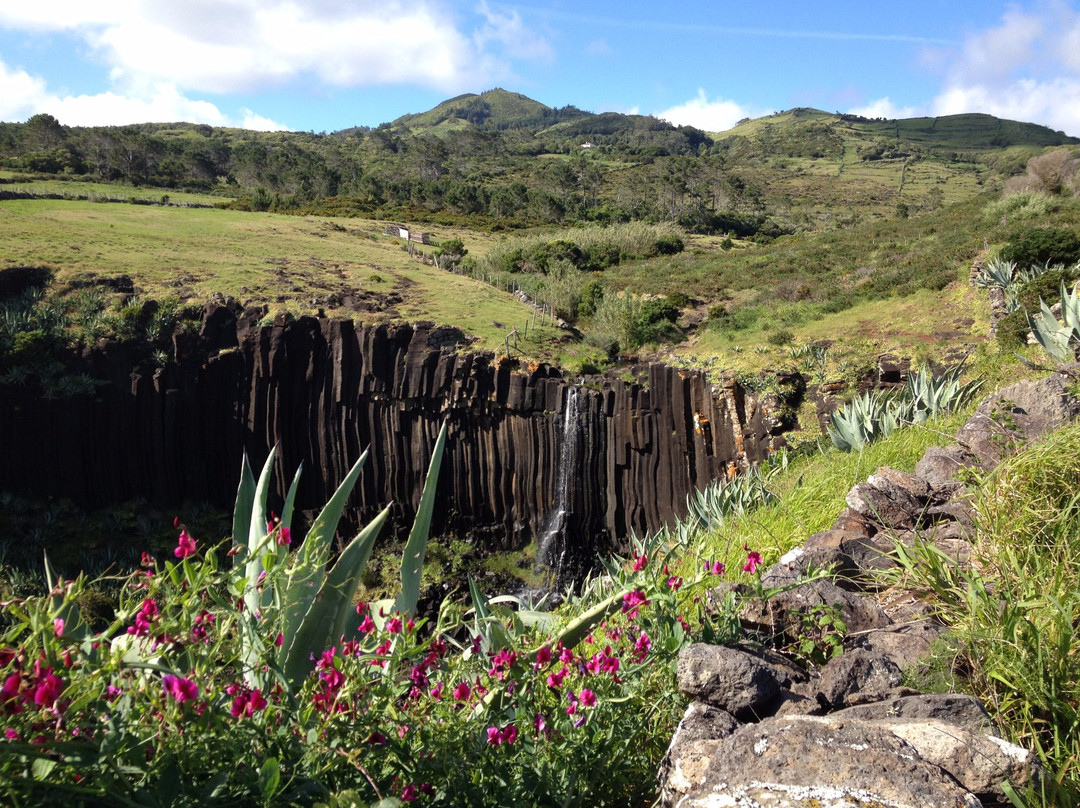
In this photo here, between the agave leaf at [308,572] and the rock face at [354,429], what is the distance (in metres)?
11.6

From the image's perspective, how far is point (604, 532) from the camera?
49.0 ft

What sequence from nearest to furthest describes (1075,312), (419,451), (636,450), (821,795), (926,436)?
(821,795)
(926,436)
(1075,312)
(636,450)
(419,451)

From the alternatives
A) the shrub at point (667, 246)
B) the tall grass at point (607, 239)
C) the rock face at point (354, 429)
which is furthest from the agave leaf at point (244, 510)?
the shrub at point (667, 246)

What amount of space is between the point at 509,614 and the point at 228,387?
52.6ft

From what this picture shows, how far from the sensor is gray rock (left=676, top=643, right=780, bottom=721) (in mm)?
2205

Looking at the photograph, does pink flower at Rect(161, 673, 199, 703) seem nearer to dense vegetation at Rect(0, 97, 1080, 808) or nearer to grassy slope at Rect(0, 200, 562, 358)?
dense vegetation at Rect(0, 97, 1080, 808)

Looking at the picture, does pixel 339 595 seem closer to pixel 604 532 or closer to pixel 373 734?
pixel 373 734

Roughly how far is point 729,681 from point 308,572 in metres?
1.39

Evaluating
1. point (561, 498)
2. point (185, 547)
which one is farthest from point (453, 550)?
point (185, 547)

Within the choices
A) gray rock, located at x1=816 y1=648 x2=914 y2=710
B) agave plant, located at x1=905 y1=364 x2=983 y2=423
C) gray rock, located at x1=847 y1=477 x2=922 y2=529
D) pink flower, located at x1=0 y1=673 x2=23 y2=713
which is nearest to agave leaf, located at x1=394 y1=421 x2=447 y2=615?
pink flower, located at x1=0 y1=673 x2=23 y2=713

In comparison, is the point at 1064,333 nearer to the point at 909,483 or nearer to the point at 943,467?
the point at 943,467

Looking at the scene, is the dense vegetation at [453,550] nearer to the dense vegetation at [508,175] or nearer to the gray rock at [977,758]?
the gray rock at [977,758]

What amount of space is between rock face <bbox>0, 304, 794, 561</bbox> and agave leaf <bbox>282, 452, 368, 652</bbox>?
1158 centimetres

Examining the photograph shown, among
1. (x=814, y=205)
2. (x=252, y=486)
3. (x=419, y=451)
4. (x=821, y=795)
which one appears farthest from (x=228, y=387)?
(x=814, y=205)
